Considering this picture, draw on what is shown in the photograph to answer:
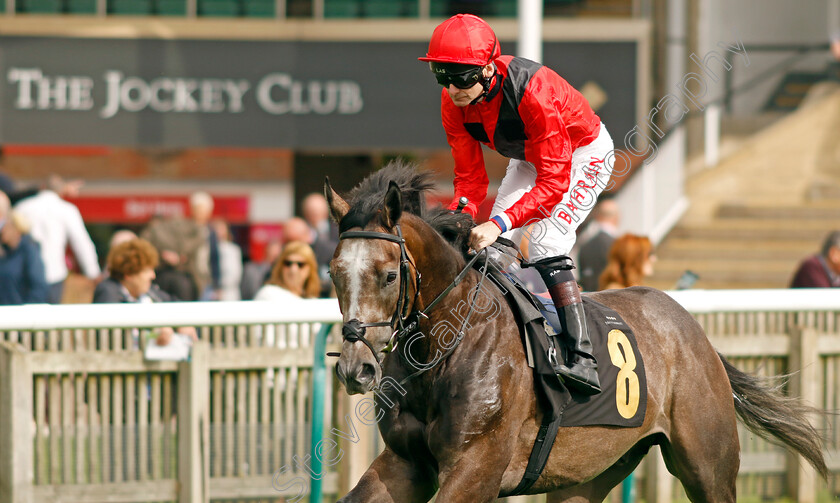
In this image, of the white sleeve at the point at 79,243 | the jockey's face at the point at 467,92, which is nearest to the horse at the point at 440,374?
the jockey's face at the point at 467,92

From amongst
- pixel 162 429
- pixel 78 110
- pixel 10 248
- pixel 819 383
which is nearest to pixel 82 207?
pixel 78 110

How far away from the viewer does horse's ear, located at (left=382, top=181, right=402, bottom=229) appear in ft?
11.0

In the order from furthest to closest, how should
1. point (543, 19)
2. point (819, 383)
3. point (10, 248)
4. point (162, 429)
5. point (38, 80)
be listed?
point (543, 19), point (38, 80), point (10, 248), point (819, 383), point (162, 429)

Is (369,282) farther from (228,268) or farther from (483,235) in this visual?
(228,268)

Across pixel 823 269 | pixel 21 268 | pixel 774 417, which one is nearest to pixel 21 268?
pixel 21 268

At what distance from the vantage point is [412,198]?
3.70 m

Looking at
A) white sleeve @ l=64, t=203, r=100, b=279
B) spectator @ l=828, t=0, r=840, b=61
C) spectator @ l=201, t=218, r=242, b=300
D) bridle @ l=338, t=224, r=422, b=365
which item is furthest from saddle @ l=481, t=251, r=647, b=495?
spectator @ l=828, t=0, r=840, b=61

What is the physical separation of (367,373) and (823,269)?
4798 mm

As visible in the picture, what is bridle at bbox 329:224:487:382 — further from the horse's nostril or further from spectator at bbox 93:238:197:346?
spectator at bbox 93:238:197:346

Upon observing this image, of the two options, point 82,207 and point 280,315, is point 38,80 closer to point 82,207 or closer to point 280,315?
point 82,207

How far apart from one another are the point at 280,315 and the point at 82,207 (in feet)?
27.1

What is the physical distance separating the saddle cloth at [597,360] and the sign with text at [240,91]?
7.39 m

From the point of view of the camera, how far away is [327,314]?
16.1ft

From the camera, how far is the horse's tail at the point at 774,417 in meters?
4.54
